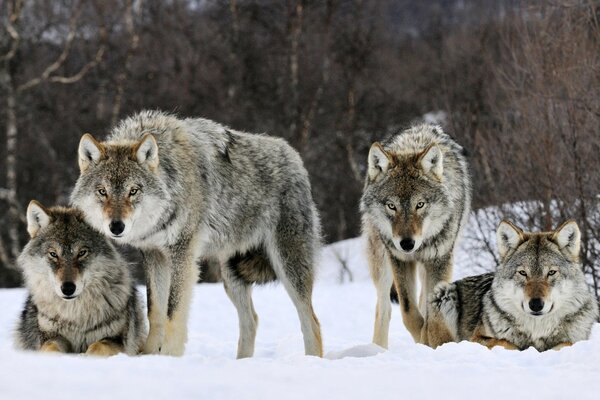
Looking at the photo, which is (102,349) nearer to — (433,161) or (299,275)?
(299,275)

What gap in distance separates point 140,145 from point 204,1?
1713 centimetres

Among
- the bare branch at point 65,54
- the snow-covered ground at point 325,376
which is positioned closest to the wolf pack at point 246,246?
the snow-covered ground at point 325,376

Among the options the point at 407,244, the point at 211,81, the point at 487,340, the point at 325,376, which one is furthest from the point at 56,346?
the point at 211,81

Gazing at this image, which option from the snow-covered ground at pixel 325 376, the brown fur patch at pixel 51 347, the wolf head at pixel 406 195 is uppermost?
the wolf head at pixel 406 195

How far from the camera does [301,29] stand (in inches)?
758

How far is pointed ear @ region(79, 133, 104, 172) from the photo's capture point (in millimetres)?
5477

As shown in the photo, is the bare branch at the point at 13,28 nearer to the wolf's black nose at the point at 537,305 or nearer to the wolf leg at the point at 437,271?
the wolf leg at the point at 437,271

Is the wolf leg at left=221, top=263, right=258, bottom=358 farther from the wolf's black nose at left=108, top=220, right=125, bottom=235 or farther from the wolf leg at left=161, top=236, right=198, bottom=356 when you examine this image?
the wolf's black nose at left=108, top=220, right=125, bottom=235

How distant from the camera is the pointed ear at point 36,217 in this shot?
5.42 metres

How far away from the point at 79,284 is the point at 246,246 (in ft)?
5.10

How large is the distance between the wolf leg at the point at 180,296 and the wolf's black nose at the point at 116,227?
2.06 ft

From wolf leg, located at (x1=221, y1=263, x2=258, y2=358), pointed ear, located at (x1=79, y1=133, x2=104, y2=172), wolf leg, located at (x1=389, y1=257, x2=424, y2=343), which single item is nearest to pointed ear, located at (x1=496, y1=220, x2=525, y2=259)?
wolf leg, located at (x1=389, y1=257, x2=424, y2=343)

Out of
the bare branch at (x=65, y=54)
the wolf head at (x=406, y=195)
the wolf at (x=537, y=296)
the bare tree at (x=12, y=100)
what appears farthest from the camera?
the bare branch at (x=65, y=54)

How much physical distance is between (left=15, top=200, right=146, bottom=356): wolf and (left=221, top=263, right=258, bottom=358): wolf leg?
1.24 metres
